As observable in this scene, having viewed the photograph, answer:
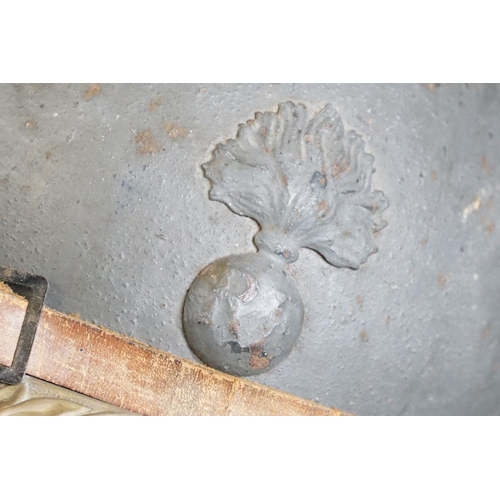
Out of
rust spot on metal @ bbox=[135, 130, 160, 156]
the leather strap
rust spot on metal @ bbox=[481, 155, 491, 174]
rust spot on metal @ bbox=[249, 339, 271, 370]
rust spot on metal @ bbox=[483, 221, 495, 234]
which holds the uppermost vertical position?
rust spot on metal @ bbox=[481, 155, 491, 174]

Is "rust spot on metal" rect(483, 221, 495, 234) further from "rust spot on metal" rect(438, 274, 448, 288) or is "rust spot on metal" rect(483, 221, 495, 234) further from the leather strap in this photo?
the leather strap

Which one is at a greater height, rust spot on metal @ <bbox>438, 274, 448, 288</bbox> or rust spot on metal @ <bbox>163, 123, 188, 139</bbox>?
rust spot on metal @ <bbox>163, 123, 188, 139</bbox>

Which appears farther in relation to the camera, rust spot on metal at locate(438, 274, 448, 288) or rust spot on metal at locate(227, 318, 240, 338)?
rust spot on metal at locate(438, 274, 448, 288)

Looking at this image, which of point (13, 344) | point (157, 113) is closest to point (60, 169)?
point (157, 113)

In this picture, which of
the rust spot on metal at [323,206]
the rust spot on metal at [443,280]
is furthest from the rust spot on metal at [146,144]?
the rust spot on metal at [443,280]

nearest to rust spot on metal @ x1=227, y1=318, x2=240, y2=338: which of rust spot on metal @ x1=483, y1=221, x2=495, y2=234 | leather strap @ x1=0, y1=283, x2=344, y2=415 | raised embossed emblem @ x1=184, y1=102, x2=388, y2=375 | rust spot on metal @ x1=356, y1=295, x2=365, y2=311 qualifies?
raised embossed emblem @ x1=184, y1=102, x2=388, y2=375

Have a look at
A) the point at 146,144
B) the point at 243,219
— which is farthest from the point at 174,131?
the point at 243,219

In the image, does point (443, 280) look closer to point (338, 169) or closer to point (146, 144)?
point (338, 169)
